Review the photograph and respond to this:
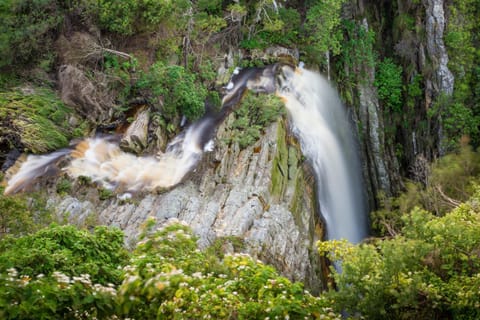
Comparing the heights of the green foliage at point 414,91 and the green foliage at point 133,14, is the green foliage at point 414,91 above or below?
above

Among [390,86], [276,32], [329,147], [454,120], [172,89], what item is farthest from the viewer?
[390,86]

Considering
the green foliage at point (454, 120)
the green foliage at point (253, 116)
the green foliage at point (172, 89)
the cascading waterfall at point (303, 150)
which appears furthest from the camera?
the green foliage at point (454, 120)

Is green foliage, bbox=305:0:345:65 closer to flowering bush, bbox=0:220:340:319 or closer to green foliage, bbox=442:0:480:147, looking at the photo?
green foliage, bbox=442:0:480:147

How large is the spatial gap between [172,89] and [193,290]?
9.61 metres

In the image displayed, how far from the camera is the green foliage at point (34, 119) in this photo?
11.4 m

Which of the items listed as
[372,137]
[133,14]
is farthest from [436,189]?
[133,14]

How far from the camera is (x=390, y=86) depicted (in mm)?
18266

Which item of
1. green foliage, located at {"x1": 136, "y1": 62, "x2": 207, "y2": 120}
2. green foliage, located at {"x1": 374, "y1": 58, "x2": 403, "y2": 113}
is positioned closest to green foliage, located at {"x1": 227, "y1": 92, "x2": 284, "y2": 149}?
green foliage, located at {"x1": 136, "y1": 62, "x2": 207, "y2": 120}

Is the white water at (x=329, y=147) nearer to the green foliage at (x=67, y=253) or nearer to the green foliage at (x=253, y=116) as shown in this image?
the green foliage at (x=253, y=116)

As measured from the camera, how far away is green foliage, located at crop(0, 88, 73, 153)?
1137 centimetres

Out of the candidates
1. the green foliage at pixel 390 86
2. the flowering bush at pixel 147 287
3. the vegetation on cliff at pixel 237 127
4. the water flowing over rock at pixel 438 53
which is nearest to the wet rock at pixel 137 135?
the vegetation on cliff at pixel 237 127

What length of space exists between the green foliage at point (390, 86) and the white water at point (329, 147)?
85.0 inches

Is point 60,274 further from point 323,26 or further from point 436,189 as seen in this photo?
point 323,26

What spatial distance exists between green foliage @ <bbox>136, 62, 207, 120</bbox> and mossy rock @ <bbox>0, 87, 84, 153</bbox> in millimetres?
2553
